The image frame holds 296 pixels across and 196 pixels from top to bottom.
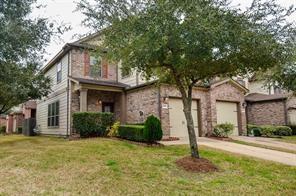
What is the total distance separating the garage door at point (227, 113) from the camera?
61.5 feet

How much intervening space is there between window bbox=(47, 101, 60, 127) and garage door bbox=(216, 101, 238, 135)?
10.5m

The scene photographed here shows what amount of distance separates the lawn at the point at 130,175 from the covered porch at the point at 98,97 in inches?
251

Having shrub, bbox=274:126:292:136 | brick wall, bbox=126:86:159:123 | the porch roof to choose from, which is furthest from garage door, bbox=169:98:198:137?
shrub, bbox=274:126:292:136

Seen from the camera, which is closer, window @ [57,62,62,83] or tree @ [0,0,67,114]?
tree @ [0,0,67,114]

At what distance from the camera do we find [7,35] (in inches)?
333

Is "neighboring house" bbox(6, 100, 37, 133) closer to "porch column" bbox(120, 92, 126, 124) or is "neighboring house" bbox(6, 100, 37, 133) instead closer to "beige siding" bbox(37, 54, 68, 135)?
"beige siding" bbox(37, 54, 68, 135)

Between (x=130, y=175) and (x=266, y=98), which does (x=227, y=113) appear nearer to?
(x=266, y=98)

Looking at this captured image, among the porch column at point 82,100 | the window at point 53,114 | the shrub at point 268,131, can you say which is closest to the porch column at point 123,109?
the porch column at point 82,100

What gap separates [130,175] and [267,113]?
2027cm

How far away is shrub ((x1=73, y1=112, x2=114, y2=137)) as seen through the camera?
1550 cm

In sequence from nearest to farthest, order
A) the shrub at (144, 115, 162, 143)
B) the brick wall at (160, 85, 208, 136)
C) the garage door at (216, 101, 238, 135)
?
the shrub at (144, 115, 162, 143) → the brick wall at (160, 85, 208, 136) → the garage door at (216, 101, 238, 135)

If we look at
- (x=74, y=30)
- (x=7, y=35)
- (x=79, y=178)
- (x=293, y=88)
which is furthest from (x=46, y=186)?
(x=293, y=88)

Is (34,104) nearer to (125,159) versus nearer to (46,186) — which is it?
(125,159)

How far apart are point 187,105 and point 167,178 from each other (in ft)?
9.48
